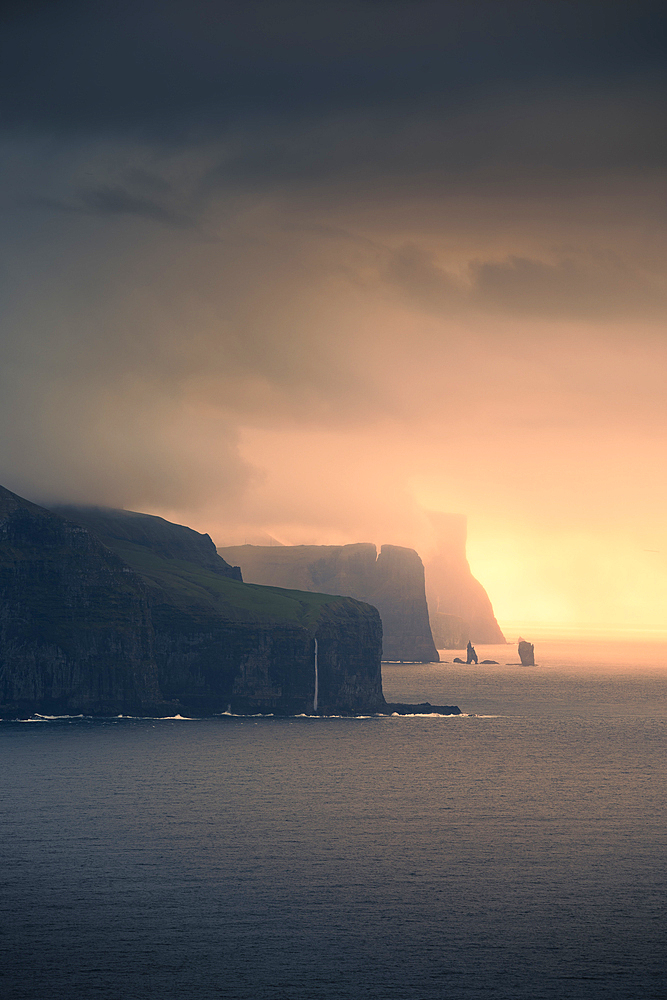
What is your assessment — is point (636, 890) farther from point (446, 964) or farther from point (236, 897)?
point (236, 897)

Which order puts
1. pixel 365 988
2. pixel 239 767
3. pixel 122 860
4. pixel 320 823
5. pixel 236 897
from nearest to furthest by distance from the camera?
1. pixel 365 988
2. pixel 236 897
3. pixel 122 860
4. pixel 320 823
5. pixel 239 767

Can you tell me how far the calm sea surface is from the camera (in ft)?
229

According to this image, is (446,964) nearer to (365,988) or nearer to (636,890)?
(365,988)

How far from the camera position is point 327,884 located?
92.6 meters

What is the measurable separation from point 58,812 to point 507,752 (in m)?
100

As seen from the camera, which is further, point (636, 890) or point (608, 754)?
point (608, 754)

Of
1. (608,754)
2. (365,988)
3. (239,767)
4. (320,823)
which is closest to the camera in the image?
(365,988)

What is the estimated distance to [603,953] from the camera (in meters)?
74.5

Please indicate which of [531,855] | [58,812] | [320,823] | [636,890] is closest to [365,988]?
[636,890]

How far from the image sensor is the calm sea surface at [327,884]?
229ft

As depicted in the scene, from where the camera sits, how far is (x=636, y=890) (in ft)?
299

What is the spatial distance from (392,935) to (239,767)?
297 feet

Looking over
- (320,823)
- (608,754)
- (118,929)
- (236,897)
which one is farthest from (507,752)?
(118,929)

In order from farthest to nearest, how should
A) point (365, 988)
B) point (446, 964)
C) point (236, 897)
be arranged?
1. point (236, 897)
2. point (446, 964)
3. point (365, 988)
